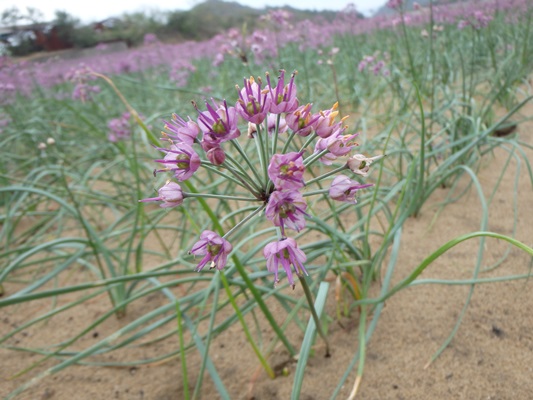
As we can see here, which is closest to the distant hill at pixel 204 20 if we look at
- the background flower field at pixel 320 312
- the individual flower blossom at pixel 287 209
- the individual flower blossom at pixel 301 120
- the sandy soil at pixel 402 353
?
the background flower field at pixel 320 312

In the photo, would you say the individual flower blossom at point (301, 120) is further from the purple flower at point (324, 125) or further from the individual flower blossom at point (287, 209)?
the individual flower blossom at point (287, 209)

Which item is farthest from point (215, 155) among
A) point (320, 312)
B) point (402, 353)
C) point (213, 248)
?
point (402, 353)

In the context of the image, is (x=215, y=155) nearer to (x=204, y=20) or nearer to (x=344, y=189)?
(x=344, y=189)

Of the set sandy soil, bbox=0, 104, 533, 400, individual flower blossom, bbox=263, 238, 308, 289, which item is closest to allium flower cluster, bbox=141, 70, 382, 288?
individual flower blossom, bbox=263, 238, 308, 289

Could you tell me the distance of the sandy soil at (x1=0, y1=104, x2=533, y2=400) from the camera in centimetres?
96

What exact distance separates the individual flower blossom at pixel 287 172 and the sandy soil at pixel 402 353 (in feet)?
2.20

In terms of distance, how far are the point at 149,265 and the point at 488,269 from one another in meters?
1.39

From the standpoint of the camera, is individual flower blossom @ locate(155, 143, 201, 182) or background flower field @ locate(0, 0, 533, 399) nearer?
individual flower blossom @ locate(155, 143, 201, 182)

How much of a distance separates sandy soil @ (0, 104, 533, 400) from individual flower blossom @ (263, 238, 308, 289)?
540 mm

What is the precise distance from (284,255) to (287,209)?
0.29 ft

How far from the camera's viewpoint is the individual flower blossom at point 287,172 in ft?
1.81

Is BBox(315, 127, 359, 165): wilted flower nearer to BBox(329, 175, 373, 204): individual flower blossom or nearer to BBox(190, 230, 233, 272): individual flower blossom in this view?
BBox(329, 175, 373, 204): individual flower blossom

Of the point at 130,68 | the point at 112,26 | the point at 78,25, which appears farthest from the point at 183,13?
the point at 130,68

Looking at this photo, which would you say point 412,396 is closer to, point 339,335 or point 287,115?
point 339,335
